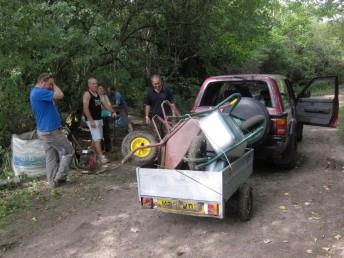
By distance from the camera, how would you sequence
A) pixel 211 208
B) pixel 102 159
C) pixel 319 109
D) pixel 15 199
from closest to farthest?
pixel 211 208 → pixel 15 199 → pixel 102 159 → pixel 319 109

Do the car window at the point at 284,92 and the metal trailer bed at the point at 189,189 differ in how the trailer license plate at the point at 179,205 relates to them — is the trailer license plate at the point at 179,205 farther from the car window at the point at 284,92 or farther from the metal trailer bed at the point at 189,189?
the car window at the point at 284,92

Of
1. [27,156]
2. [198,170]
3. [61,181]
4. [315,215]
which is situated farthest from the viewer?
[27,156]

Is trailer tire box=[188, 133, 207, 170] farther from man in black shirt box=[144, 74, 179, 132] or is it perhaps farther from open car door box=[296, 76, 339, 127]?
open car door box=[296, 76, 339, 127]

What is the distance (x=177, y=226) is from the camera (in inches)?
199

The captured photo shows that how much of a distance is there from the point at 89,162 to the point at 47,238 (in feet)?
9.29

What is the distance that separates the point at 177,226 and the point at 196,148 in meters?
0.97

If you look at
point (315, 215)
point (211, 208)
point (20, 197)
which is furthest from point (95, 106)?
point (315, 215)

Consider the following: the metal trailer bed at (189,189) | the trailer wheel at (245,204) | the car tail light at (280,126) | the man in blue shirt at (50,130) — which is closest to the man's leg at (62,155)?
the man in blue shirt at (50,130)

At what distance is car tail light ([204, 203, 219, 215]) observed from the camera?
4484 millimetres

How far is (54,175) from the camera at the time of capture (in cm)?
682

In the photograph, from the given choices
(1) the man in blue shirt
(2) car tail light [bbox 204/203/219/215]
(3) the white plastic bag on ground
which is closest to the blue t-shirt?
(1) the man in blue shirt

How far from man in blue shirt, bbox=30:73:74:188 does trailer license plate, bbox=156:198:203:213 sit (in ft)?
8.26

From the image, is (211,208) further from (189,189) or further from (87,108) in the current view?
(87,108)

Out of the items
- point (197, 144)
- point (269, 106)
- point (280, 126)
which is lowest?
point (280, 126)
